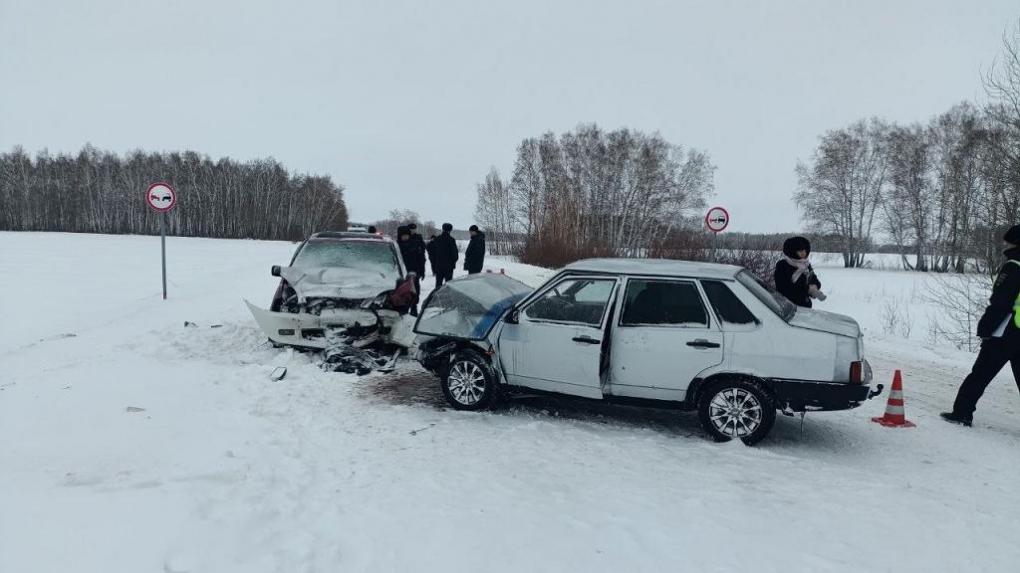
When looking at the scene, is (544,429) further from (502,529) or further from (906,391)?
(906,391)

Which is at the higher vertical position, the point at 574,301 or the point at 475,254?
the point at 475,254

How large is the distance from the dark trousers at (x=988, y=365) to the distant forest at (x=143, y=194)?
86.4 meters

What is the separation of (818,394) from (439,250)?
11.0m

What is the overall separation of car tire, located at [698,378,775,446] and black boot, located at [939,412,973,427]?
8.31ft

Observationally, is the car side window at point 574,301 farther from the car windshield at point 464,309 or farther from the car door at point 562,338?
the car windshield at point 464,309

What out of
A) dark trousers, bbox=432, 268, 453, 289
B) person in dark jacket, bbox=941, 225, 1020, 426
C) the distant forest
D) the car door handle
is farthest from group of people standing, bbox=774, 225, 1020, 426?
the distant forest

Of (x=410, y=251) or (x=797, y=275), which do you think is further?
(x=410, y=251)

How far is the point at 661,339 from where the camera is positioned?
5.54 m

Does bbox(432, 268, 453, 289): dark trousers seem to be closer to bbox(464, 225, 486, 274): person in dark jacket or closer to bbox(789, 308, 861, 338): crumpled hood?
bbox(464, 225, 486, 274): person in dark jacket

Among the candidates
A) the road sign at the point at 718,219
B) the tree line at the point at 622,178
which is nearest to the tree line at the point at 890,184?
the tree line at the point at 622,178

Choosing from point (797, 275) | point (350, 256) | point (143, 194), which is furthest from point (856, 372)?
point (143, 194)

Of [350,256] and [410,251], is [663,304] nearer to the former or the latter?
[350,256]

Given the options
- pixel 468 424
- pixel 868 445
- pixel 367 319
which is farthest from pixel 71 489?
pixel 868 445

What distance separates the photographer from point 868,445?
555 centimetres
